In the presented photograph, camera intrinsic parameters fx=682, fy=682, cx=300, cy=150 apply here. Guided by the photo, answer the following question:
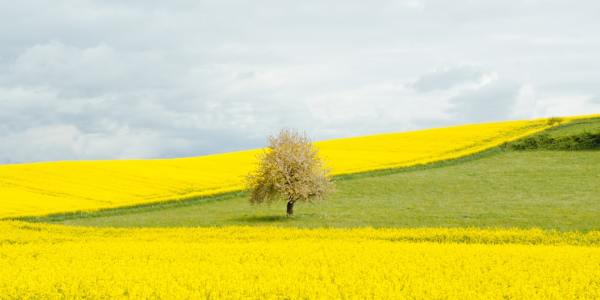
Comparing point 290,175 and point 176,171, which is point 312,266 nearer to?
point 290,175

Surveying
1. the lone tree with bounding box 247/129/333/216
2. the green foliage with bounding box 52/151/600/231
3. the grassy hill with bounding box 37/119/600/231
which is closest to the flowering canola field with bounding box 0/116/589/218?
the grassy hill with bounding box 37/119/600/231

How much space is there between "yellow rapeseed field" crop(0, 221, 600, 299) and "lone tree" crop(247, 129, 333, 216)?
5.61 m

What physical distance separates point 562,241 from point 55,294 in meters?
18.4

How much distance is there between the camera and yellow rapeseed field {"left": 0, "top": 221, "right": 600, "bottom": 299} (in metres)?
15.1

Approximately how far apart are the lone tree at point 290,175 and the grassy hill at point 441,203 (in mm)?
1098

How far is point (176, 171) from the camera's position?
2051 inches

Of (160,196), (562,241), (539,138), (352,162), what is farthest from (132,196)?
(539,138)

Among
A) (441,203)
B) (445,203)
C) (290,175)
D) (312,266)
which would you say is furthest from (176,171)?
(312,266)

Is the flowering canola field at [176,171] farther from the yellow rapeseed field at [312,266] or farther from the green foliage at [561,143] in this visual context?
the yellow rapeseed field at [312,266]

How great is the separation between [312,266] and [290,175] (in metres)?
15.7

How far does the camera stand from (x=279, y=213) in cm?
3597

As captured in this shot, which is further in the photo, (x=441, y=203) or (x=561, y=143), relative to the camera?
(x=561, y=143)

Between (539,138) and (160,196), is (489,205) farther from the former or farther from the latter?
(539,138)

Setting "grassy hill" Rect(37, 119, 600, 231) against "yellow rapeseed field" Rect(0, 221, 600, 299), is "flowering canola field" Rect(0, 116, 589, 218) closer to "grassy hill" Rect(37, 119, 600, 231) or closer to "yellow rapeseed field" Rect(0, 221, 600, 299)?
"grassy hill" Rect(37, 119, 600, 231)
